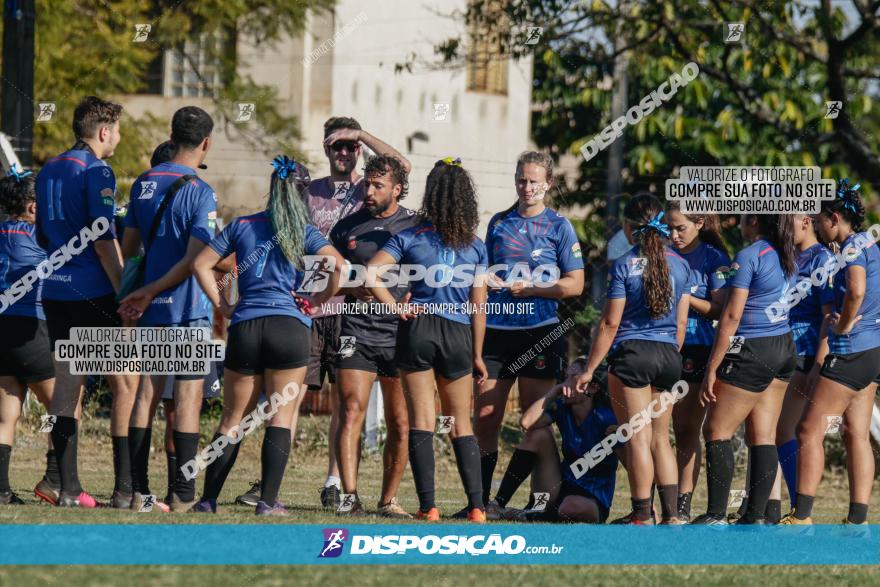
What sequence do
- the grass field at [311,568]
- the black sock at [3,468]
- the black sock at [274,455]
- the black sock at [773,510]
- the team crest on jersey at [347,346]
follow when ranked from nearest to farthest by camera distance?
the grass field at [311,568] < the black sock at [274,455] < the black sock at [3,468] < the team crest on jersey at [347,346] < the black sock at [773,510]

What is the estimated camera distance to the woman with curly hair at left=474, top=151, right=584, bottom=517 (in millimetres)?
8109

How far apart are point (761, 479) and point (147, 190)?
3928 mm

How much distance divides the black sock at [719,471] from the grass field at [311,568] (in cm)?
146

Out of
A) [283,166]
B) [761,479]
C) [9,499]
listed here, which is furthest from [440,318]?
[9,499]

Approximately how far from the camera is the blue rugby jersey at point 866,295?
7.83 metres

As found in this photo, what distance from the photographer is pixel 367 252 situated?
7945 mm

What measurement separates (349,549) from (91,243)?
9.17ft

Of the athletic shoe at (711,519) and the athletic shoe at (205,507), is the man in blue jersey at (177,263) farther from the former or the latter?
the athletic shoe at (711,519)

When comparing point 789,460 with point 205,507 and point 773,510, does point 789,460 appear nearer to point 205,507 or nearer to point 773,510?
point 773,510

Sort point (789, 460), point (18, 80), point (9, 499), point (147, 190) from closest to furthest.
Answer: point (147, 190) < point (9, 499) < point (789, 460) < point (18, 80)

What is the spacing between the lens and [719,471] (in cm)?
781

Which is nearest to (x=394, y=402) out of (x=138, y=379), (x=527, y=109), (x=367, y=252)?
(x=367, y=252)

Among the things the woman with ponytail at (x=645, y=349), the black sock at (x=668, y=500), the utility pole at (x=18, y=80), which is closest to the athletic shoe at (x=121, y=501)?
the woman with ponytail at (x=645, y=349)

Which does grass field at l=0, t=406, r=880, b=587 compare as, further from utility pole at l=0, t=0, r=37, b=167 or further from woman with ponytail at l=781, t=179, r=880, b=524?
utility pole at l=0, t=0, r=37, b=167
